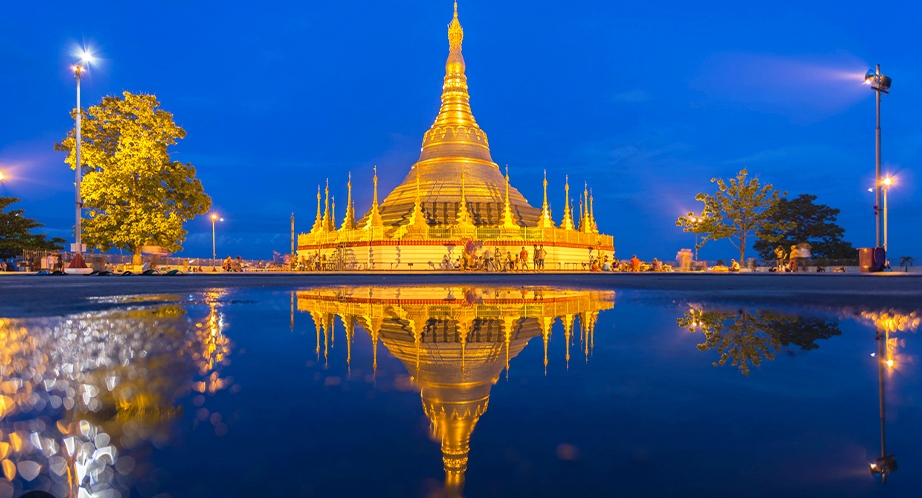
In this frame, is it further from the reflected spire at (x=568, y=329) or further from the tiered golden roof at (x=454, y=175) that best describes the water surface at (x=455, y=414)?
the tiered golden roof at (x=454, y=175)

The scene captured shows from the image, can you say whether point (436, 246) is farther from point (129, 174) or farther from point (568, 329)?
point (568, 329)

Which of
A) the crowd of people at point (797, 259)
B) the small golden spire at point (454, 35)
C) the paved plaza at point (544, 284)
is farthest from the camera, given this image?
the small golden spire at point (454, 35)

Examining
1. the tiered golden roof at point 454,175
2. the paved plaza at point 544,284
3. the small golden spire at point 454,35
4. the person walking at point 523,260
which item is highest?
the small golden spire at point 454,35

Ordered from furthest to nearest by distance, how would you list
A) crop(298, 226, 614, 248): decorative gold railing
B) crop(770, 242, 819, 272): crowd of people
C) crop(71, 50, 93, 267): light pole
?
crop(770, 242, 819, 272): crowd of people
crop(298, 226, 614, 248): decorative gold railing
crop(71, 50, 93, 267): light pole

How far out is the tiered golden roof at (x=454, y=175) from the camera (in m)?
33.3

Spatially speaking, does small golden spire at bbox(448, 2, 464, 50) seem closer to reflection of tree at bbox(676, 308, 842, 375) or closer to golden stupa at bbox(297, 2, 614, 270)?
golden stupa at bbox(297, 2, 614, 270)

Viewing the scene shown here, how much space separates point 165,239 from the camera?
24.8m

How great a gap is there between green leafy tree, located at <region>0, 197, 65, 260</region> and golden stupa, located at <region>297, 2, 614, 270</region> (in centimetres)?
1656

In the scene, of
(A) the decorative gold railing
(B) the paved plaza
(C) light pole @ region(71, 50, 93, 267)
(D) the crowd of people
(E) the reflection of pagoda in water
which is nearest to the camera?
(E) the reflection of pagoda in water

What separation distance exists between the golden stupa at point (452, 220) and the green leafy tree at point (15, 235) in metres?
16.6

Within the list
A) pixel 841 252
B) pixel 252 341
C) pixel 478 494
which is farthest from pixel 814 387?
pixel 841 252

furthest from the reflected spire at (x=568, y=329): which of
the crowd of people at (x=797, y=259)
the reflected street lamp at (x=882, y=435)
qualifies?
the crowd of people at (x=797, y=259)

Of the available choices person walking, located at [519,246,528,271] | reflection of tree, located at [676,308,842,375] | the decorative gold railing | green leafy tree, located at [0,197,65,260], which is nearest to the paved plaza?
reflection of tree, located at [676,308,842,375]

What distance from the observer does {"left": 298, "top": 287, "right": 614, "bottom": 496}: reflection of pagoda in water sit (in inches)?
65.2
